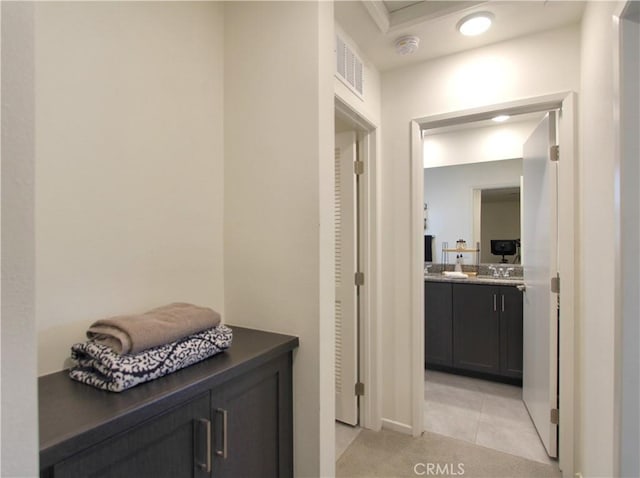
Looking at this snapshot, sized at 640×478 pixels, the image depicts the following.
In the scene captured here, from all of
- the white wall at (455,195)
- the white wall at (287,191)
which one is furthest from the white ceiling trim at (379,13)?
the white wall at (455,195)

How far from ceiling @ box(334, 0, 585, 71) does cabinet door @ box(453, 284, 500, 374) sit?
2078 mm

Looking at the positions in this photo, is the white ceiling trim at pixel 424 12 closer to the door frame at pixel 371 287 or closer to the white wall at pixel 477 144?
the door frame at pixel 371 287

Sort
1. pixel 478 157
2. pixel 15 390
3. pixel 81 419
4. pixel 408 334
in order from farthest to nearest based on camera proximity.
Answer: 1. pixel 478 157
2. pixel 408 334
3. pixel 81 419
4. pixel 15 390

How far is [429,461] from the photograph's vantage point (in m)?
1.96

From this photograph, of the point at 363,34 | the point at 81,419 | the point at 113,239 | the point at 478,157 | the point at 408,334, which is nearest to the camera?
the point at 81,419

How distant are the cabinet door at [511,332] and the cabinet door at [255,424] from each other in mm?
2435

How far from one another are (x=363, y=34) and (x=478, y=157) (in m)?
2.19

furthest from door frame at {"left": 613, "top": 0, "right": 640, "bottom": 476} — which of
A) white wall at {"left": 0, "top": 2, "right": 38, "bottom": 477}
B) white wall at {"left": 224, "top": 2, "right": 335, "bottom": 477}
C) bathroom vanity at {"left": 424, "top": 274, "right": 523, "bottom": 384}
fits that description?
bathroom vanity at {"left": 424, "top": 274, "right": 523, "bottom": 384}

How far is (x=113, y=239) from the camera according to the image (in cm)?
114

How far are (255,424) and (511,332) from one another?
2.67m

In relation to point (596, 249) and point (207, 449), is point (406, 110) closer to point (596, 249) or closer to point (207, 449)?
point (596, 249)

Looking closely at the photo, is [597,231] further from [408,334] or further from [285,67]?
[285,67]

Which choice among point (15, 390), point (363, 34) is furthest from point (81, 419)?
point (363, 34)

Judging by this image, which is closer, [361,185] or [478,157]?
[361,185]
